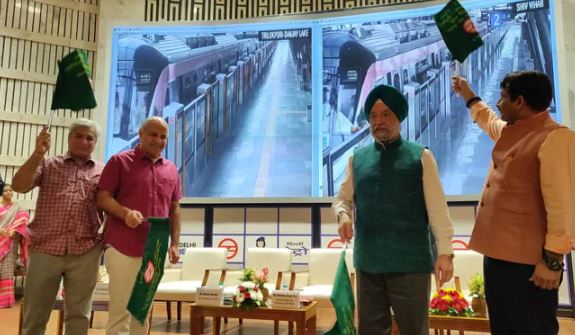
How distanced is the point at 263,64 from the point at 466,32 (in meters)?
4.13

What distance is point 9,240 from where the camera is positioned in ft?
17.7

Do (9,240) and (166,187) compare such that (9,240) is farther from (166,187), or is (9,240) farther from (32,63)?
(166,187)

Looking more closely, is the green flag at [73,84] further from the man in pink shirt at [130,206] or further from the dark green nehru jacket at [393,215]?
the dark green nehru jacket at [393,215]

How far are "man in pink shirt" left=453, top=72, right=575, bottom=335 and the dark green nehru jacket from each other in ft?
0.75

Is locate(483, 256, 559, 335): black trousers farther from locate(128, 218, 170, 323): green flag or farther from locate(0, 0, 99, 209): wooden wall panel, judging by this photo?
locate(0, 0, 99, 209): wooden wall panel

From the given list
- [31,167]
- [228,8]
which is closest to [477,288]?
Answer: [31,167]

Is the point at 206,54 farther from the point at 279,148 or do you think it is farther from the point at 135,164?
the point at 135,164

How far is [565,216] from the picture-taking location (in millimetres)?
1473

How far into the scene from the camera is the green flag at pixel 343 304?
183cm

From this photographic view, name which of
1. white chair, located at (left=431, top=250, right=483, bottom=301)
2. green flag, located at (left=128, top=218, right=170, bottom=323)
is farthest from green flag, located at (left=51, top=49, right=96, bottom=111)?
white chair, located at (left=431, top=250, right=483, bottom=301)

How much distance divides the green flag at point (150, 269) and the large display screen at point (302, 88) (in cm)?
352

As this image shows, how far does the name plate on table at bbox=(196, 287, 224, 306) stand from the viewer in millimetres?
3635

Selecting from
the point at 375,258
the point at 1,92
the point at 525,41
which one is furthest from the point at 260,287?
the point at 1,92

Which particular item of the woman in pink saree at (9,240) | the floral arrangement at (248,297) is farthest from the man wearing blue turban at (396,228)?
the woman in pink saree at (9,240)
